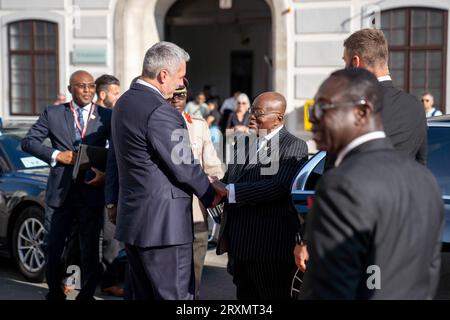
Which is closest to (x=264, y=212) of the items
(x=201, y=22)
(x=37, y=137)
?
(x=37, y=137)

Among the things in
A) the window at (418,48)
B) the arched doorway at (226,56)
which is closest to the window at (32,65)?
the arched doorway at (226,56)

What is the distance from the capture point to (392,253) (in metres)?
2.22

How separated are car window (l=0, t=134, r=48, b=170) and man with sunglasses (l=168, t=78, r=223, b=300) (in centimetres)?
284

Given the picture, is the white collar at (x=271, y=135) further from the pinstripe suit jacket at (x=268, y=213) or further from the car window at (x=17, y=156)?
the car window at (x=17, y=156)

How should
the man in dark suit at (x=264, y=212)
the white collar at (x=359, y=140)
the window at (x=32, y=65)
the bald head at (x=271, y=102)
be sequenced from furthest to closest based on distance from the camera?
the window at (x=32, y=65) → the bald head at (x=271, y=102) → the man in dark suit at (x=264, y=212) → the white collar at (x=359, y=140)

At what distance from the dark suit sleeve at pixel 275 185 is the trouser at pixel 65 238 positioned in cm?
204

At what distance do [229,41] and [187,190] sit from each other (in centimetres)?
1805

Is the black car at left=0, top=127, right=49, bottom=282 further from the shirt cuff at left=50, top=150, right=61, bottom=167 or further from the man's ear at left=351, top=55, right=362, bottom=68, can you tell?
the man's ear at left=351, top=55, right=362, bottom=68

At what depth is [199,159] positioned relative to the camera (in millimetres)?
5301

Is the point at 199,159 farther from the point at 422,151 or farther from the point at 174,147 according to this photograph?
the point at 422,151

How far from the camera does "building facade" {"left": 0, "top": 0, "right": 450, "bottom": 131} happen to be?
12359 mm

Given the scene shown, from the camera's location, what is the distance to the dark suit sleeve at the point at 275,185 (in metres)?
4.14

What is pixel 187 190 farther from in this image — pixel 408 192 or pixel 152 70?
pixel 408 192

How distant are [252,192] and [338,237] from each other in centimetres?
197
